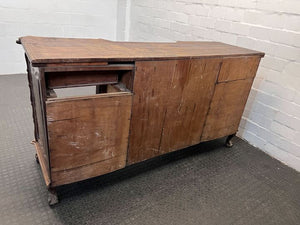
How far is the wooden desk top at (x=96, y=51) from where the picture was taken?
1013 mm

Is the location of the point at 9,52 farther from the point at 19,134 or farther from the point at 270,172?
the point at 270,172

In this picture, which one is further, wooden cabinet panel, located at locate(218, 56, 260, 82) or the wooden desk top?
wooden cabinet panel, located at locate(218, 56, 260, 82)

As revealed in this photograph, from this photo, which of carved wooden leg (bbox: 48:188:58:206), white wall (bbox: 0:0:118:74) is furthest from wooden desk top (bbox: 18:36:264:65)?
white wall (bbox: 0:0:118:74)

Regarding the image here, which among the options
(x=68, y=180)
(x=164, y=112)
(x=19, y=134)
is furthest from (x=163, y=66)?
(x=19, y=134)

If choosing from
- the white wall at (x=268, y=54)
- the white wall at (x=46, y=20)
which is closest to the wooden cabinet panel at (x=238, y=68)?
the white wall at (x=268, y=54)

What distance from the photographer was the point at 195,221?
1329mm

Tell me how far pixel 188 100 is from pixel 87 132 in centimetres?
66

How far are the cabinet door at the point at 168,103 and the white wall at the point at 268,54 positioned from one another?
692mm

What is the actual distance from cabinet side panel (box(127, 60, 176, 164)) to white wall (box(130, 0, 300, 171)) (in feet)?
3.46

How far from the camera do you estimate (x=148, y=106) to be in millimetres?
1340

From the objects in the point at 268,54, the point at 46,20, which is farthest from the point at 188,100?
the point at 46,20

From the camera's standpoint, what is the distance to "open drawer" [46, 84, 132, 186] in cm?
109

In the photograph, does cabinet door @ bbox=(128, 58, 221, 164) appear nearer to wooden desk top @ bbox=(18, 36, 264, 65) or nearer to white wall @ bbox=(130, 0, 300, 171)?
wooden desk top @ bbox=(18, 36, 264, 65)

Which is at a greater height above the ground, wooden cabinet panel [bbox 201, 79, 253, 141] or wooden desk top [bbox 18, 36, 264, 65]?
wooden desk top [bbox 18, 36, 264, 65]
